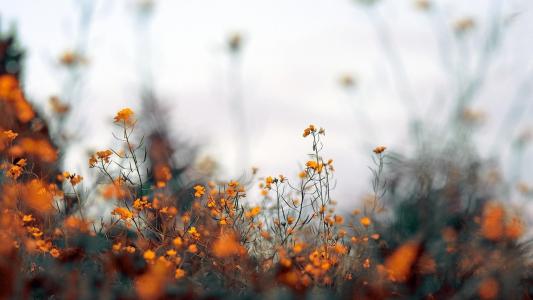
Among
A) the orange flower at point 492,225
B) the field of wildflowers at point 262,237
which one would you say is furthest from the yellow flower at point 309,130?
the orange flower at point 492,225

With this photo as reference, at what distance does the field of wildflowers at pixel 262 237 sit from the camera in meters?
3.62

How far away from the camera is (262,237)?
16.7ft

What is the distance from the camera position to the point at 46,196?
546cm

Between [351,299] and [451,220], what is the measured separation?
5.03m

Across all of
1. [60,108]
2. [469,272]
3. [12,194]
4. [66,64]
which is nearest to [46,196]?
[12,194]

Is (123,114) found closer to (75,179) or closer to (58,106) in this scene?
(75,179)

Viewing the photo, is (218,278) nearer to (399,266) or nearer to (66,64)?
(399,266)

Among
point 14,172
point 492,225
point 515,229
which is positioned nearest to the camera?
point 14,172

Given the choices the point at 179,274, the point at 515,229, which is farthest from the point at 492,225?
the point at 179,274

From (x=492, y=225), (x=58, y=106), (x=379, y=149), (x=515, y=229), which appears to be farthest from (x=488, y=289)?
(x=58, y=106)

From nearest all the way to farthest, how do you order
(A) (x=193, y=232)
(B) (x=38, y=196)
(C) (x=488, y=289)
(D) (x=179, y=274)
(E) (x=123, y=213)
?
1. (D) (x=179, y=274)
2. (C) (x=488, y=289)
3. (A) (x=193, y=232)
4. (E) (x=123, y=213)
5. (B) (x=38, y=196)

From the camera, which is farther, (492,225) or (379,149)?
(492,225)

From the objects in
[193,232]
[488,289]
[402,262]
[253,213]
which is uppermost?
[253,213]

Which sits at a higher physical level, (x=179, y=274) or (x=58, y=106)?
(x=58, y=106)
